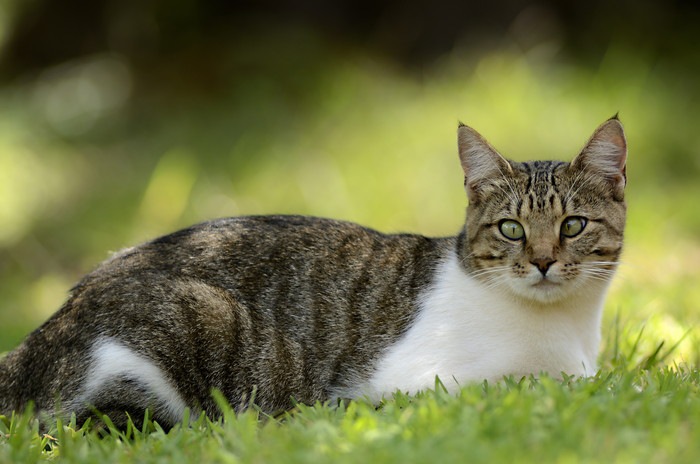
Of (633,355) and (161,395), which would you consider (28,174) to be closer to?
(161,395)

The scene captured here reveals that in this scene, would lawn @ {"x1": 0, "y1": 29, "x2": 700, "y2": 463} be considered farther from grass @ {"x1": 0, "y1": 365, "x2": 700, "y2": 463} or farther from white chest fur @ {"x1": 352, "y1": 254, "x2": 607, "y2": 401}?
grass @ {"x1": 0, "y1": 365, "x2": 700, "y2": 463}

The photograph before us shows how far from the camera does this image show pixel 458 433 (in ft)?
10.1

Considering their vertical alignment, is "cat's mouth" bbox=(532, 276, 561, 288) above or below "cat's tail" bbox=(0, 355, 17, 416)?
above

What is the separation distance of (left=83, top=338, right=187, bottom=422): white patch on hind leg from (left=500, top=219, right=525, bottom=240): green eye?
6.20 ft

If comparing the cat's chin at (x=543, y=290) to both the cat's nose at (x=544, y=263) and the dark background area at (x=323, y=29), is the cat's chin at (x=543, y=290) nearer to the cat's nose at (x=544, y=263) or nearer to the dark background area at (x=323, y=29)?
the cat's nose at (x=544, y=263)

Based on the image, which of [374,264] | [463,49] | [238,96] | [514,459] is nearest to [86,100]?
[238,96]

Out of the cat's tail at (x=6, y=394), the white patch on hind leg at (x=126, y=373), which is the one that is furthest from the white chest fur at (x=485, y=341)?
the cat's tail at (x=6, y=394)

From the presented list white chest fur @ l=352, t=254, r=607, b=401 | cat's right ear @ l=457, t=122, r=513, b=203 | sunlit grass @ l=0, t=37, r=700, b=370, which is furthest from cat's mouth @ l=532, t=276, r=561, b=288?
sunlit grass @ l=0, t=37, r=700, b=370

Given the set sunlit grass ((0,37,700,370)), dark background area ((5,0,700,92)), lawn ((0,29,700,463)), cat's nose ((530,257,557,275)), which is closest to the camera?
cat's nose ((530,257,557,275))

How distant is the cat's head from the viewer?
14.1 ft

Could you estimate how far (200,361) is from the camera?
436 centimetres

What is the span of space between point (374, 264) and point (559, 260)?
3.66 ft

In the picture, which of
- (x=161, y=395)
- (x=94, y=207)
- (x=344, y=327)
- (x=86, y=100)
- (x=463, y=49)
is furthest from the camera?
(x=86, y=100)

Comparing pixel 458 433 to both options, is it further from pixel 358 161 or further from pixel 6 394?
pixel 358 161
